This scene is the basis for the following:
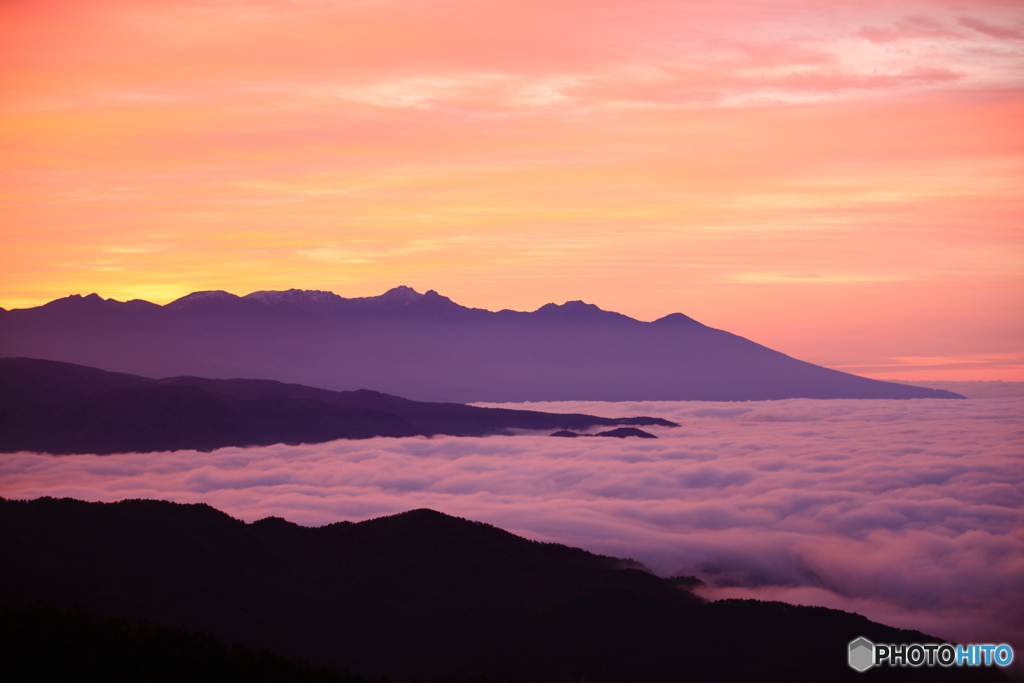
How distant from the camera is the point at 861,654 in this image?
118m

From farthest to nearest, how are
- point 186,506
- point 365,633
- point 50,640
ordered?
1. point 186,506
2. point 365,633
3. point 50,640

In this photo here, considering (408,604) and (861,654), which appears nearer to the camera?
(861,654)

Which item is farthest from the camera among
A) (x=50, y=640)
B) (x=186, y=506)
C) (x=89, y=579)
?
(x=186, y=506)

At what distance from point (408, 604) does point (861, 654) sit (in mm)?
73277

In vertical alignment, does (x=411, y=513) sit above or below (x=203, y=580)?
above

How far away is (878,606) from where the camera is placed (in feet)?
581

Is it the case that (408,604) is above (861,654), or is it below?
above

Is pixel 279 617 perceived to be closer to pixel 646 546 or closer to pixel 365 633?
pixel 365 633

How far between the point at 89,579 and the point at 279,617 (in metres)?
29.2

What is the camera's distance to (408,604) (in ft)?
468

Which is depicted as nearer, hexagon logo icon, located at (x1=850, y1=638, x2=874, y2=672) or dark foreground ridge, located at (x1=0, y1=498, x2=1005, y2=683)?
hexagon logo icon, located at (x1=850, y1=638, x2=874, y2=672)

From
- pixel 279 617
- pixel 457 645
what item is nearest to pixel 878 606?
pixel 457 645

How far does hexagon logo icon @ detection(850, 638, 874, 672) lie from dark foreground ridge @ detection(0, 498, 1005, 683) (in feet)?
4.69

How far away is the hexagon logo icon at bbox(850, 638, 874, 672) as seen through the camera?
375 feet
